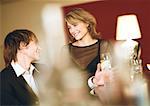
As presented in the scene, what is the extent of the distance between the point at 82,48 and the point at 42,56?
21 centimetres

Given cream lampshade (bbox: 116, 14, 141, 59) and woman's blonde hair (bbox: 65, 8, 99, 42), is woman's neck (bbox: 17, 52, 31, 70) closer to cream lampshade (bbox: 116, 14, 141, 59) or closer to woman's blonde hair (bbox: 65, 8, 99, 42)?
woman's blonde hair (bbox: 65, 8, 99, 42)

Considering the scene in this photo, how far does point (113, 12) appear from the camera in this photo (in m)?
1.77

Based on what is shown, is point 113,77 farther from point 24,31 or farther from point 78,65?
point 24,31

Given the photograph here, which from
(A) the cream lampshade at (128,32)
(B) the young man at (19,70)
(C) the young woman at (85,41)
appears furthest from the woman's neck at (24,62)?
(A) the cream lampshade at (128,32)

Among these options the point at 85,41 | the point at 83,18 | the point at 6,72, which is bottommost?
the point at 6,72

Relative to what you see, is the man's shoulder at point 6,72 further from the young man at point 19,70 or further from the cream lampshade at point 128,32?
Result: the cream lampshade at point 128,32

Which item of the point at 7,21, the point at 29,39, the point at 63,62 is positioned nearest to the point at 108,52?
the point at 63,62

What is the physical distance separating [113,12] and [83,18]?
0.16m

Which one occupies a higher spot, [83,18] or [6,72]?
[83,18]

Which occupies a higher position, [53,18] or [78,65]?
[53,18]

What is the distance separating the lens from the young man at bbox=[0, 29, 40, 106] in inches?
67.6

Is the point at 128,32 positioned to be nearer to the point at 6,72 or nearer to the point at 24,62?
the point at 24,62

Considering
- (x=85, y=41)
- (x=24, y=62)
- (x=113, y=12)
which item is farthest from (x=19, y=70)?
(x=113, y=12)

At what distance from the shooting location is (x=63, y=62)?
1.77 meters
